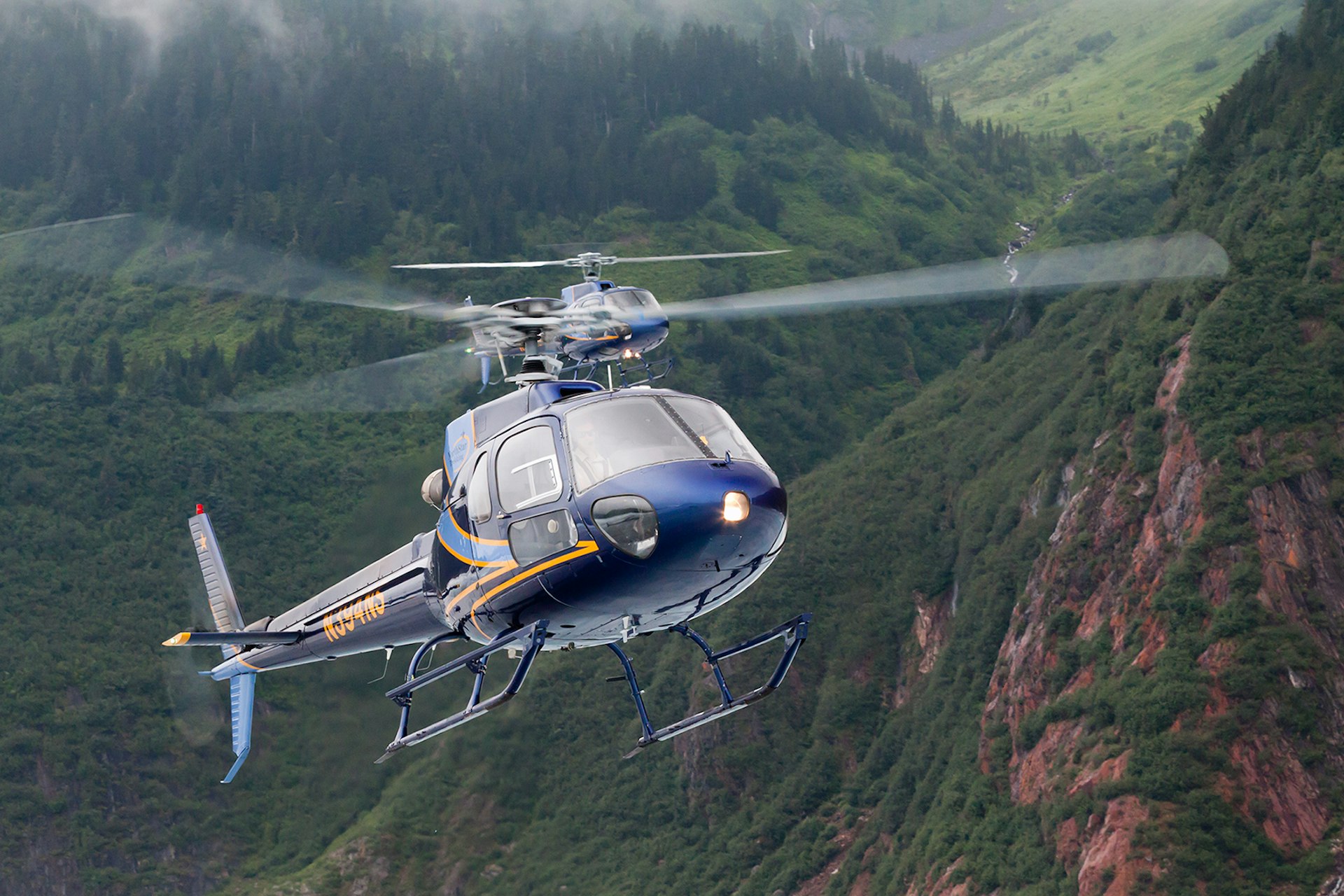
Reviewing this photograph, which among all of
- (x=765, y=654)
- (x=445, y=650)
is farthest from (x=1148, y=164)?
(x=445, y=650)

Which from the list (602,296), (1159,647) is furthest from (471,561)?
(1159,647)

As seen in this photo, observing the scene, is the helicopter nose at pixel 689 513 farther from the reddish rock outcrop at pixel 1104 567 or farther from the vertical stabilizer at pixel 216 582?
the reddish rock outcrop at pixel 1104 567

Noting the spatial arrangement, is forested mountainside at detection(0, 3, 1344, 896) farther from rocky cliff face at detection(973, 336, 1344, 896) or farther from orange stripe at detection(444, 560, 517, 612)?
orange stripe at detection(444, 560, 517, 612)

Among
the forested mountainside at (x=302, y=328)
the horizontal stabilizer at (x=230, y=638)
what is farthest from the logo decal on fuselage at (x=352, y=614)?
the forested mountainside at (x=302, y=328)

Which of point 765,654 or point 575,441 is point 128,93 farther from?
point 575,441

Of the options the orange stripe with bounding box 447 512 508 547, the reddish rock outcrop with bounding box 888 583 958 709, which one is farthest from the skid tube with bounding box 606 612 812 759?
the reddish rock outcrop with bounding box 888 583 958 709

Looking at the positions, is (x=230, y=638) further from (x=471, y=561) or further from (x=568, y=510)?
(x=568, y=510)
